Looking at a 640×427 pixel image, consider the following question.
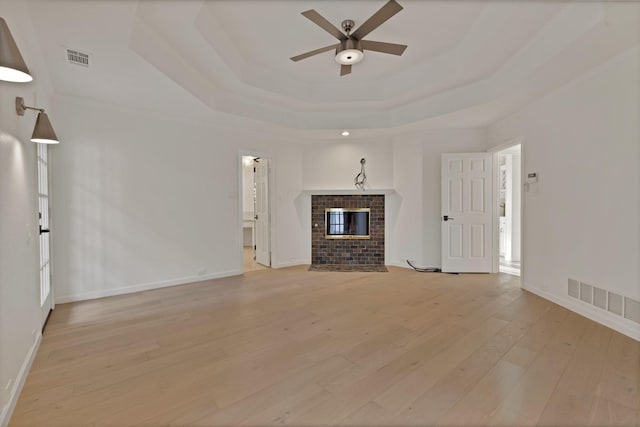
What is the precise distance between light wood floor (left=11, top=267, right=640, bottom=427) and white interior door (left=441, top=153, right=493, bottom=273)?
142cm

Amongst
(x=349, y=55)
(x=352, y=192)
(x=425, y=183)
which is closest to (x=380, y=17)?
(x=349, y=55)

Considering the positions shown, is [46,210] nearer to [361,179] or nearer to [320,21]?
[320,21]

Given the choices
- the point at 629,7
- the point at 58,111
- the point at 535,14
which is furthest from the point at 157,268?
the point at 629,7

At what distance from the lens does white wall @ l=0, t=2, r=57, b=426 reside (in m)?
1.78

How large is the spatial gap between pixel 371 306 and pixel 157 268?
10.5 feet

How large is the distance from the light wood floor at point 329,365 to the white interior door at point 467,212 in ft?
4.67

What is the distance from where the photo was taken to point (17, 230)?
82.3 inches

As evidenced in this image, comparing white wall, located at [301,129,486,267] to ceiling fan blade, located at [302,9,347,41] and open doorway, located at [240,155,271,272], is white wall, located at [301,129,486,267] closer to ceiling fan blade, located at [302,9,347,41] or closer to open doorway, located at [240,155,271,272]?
open doorway, located at [240,155,271,272]

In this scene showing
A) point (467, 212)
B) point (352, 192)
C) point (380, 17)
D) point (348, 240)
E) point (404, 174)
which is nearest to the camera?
point (380, 17)

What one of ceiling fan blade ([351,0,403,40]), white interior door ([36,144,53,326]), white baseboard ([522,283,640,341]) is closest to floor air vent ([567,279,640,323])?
white baseboard ([522,283,640,341])

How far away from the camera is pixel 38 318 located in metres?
2.65

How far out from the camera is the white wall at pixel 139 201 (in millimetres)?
3787

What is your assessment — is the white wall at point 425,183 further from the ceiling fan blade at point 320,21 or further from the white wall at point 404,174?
the ceiling fan blade at point 320,21

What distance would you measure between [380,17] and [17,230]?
3.24 m
